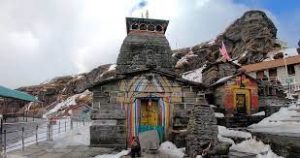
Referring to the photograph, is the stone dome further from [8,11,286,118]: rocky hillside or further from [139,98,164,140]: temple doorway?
[8,11,286,118]: rocky hillside

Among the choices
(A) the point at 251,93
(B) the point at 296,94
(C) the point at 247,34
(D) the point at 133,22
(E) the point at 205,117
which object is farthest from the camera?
(C) the point at 247,34

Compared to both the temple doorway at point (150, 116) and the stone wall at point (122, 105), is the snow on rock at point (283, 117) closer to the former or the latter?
the stone wall at point (122, 105)

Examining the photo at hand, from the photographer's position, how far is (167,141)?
1589 cm

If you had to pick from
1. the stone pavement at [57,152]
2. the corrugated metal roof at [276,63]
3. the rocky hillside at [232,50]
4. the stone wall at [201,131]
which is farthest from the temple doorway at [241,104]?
the rocky hillside at [232,50]

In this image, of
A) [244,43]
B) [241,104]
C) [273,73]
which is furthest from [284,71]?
[244,43]

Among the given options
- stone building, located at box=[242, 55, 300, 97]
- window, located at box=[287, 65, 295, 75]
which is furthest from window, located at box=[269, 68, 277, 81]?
window, located at box=[287, 65, 295, 75]

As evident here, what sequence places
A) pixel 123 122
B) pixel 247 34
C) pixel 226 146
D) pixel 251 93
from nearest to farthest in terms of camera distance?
pixel 226 146 → pixel 123 122 → pixel 251 93 → pixel 247 34

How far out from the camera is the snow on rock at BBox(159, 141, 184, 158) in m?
13.7

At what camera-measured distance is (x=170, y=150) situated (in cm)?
1469

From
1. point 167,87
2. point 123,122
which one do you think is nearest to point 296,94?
point 167,87

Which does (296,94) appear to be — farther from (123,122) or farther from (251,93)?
(123,122)

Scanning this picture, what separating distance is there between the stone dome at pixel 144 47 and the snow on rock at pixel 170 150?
8205 millimetres

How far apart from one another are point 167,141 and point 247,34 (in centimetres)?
4417

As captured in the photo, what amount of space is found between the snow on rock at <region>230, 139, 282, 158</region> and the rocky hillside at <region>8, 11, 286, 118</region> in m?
37.2
